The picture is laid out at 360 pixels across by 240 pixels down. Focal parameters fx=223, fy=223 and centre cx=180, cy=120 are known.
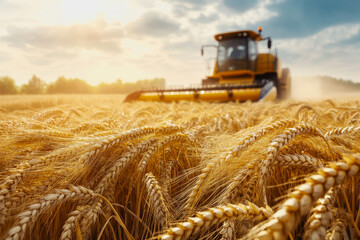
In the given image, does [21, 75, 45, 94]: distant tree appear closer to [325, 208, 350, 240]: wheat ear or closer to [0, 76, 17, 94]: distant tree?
[0, 76, 17, 94]: distant tree

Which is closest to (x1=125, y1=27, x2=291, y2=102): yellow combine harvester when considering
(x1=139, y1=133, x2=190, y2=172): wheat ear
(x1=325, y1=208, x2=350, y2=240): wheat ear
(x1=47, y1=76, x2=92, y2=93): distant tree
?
(x1=139, y1=133, x2=190, y2=172): wheat ear

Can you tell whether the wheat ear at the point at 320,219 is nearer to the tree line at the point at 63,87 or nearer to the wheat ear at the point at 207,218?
the wheat ear at the point at 207,218

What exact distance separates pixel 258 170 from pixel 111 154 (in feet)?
2.33

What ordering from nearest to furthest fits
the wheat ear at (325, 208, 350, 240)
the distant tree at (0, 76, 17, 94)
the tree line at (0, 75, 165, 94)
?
1. the wheat ear at (325, 208, 350, 240)
2. the distant tree at (0, 76, 17, 94)
3. the tree line at (0, 75, 165, 94)

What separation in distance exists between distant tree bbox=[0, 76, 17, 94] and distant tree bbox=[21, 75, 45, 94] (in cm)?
331

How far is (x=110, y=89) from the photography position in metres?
63.5

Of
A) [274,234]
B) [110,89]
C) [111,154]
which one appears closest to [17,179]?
[111,154]

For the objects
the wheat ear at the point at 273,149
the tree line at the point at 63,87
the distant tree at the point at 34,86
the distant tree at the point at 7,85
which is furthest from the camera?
the distant tree at the point at 34,86

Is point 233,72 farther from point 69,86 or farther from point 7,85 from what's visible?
point 7,85

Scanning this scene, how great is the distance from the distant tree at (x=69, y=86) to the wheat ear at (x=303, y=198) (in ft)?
220

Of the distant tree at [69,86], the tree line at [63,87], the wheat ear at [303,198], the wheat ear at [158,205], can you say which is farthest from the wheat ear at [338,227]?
the distant tree at [69,86]

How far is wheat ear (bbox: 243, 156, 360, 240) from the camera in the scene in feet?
1.35

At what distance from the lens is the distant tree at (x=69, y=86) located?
60.6m

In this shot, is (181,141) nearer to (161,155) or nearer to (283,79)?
(161,155)
